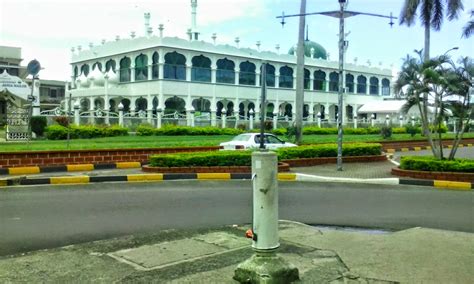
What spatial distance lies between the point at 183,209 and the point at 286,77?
48.7 metres

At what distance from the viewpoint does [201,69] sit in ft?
159

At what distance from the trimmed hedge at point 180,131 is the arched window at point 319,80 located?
26285 millimetres

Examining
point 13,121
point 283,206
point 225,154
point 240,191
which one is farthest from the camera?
point 13,121

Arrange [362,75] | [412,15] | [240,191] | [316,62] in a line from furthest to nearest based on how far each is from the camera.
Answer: [362,75] → [316,62] → [412,15] → [240,191]

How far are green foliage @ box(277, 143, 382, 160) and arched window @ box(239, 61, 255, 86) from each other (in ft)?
109

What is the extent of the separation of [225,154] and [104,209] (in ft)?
21.4

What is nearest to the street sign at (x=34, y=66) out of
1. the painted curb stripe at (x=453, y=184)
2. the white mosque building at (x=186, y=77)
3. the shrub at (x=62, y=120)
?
the shrub at (x=62, y=120)

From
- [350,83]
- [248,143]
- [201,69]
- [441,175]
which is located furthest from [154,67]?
[441,175]

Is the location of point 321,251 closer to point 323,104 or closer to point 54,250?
point 54,250

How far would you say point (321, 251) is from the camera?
19.7 feet

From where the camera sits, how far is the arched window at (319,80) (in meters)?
60.1

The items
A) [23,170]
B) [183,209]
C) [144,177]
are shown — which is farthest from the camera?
[23,170]

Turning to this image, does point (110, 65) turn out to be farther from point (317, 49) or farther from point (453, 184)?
point (453, 184)

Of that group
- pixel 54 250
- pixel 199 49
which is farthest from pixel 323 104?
pixel 54 250
